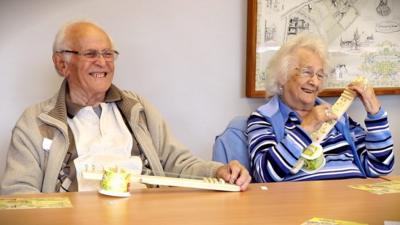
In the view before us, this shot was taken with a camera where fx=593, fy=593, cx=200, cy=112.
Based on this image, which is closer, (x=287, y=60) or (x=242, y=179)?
(x=242, y=179)

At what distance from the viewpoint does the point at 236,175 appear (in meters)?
1.63

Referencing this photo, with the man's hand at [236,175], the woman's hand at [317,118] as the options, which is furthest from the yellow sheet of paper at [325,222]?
the woman's hand at [317,118]

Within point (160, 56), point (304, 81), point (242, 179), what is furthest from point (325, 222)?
point (160, 56)

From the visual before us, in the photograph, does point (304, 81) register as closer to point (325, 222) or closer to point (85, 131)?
point (85, 131)

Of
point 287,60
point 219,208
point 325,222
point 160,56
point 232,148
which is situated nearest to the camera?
point 325,222

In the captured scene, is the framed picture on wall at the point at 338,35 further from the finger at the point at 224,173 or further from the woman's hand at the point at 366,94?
the finger at the point at 224,173

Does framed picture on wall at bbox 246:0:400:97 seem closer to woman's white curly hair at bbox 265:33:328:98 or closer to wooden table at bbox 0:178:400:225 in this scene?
woman's white curly hair at bbox 265:33:328:98

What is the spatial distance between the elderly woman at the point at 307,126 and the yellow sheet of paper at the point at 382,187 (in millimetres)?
291

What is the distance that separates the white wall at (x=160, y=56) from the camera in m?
2.24

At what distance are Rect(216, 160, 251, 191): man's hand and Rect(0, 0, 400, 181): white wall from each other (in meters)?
0.82

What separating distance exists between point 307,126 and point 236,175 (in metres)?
0.48

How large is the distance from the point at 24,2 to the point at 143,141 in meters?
0.74

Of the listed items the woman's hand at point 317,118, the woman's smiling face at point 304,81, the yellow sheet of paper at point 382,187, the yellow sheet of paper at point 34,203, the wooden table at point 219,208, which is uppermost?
the woman's smiling face at point 304,81

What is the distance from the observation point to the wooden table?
1.28 meters
